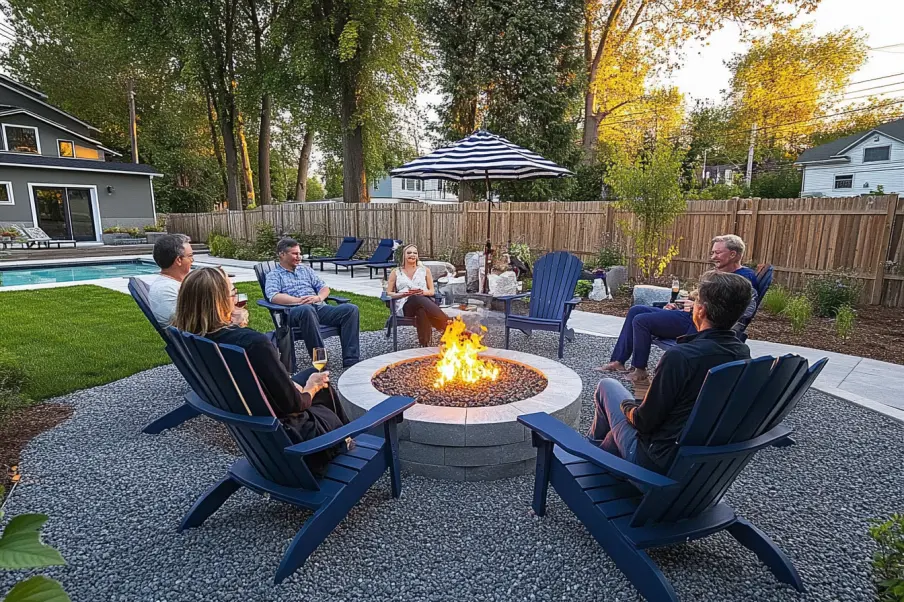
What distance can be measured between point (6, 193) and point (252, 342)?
72.9 ft

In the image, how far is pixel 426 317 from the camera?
4844 mm

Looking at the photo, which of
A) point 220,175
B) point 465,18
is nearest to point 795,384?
point 465,18

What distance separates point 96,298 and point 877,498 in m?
9.74

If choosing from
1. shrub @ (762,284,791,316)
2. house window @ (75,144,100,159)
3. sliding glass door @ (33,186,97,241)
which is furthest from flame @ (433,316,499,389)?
house window @ (75,144,100,159)

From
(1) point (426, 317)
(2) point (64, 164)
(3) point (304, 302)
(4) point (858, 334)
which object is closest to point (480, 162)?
(1) point (426, 317)

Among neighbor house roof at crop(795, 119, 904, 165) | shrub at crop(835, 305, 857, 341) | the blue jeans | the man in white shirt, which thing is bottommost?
shrub at crop(835, 305, 857, 341)

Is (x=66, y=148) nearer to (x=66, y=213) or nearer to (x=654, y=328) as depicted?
(x=66, y=213)

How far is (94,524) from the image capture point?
233cm

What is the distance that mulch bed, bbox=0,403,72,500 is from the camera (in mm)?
2871

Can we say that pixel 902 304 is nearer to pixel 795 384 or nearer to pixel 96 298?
pixel 795 384

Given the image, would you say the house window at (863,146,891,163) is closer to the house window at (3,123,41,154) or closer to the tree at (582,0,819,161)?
the tree at (582,0,819,161)

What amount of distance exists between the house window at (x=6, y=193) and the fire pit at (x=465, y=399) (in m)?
21.2

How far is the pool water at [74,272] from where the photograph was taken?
39.9 feet

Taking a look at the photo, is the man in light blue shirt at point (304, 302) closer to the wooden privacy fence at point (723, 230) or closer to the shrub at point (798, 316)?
the shrub at point (798, 316)
